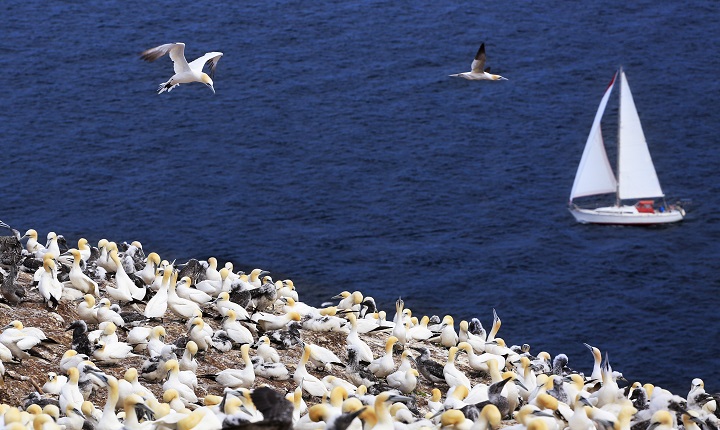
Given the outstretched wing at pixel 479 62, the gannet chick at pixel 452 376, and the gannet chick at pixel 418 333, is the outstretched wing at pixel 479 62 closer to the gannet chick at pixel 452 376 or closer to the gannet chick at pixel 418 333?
the gannet chick at pixel 418 333

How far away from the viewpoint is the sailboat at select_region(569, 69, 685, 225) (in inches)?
3469

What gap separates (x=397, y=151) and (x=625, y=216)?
17.5 meters

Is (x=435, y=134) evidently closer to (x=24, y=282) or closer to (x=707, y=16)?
(x=707, y=16)

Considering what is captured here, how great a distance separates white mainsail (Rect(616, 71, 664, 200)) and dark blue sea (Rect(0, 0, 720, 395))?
66.9 inches

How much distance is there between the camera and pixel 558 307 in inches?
2899

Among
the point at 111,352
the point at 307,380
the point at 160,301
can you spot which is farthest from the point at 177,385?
the point at 160,301

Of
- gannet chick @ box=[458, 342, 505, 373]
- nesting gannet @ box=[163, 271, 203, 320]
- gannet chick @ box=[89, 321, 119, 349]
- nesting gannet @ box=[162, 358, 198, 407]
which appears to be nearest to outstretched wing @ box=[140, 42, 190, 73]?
nesting gannet @ box=[163, 271, 203, 320]

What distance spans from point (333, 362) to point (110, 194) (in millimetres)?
57737

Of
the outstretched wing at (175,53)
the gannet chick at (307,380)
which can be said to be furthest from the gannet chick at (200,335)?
the outstretched wing at (175,53)

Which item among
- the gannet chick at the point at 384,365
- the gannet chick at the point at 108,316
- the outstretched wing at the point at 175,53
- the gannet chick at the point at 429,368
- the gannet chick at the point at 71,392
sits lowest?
the gannet chick at the point at 429,368

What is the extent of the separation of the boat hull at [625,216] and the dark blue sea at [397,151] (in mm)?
728

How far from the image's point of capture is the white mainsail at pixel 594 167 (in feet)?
299

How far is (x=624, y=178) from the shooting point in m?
97.4

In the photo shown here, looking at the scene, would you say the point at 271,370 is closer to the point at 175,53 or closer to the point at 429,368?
the point at 429,368
